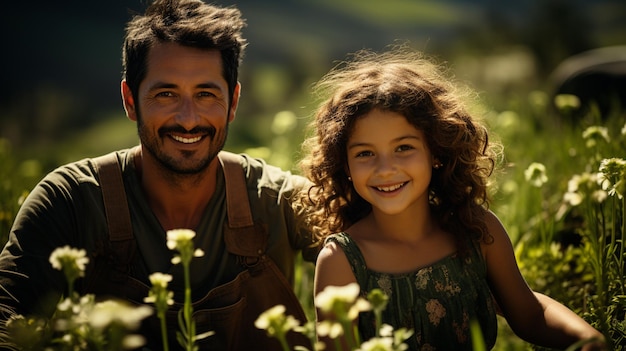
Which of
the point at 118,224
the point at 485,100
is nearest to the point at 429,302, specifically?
the point at 118,224

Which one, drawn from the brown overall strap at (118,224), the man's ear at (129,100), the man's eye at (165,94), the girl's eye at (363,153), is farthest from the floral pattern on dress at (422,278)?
the man's ear at (129,100)

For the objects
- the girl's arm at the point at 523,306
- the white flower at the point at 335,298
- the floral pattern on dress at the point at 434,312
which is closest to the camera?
the white flower at the point at 335,298

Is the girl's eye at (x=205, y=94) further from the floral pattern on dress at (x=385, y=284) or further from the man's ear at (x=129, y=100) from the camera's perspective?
the floral pattern on dress at (x=385, y=284)

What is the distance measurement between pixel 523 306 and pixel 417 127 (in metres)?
0.72

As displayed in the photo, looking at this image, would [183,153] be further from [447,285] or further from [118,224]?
[447,285]

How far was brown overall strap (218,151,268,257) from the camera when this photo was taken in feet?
9.59

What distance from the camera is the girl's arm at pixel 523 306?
236 cm

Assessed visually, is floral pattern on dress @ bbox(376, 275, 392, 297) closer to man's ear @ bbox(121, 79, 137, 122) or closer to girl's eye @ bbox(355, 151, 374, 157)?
girl's eye @ bbox(355, 151, 374, 157)

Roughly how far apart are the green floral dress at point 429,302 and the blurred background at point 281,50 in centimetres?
105

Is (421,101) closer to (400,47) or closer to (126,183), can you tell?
(400,47)

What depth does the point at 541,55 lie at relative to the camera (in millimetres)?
10398

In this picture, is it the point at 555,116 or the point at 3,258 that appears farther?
the point at 555,116

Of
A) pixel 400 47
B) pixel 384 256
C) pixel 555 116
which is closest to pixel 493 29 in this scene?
pixel 555 116

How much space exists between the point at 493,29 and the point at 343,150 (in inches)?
420
